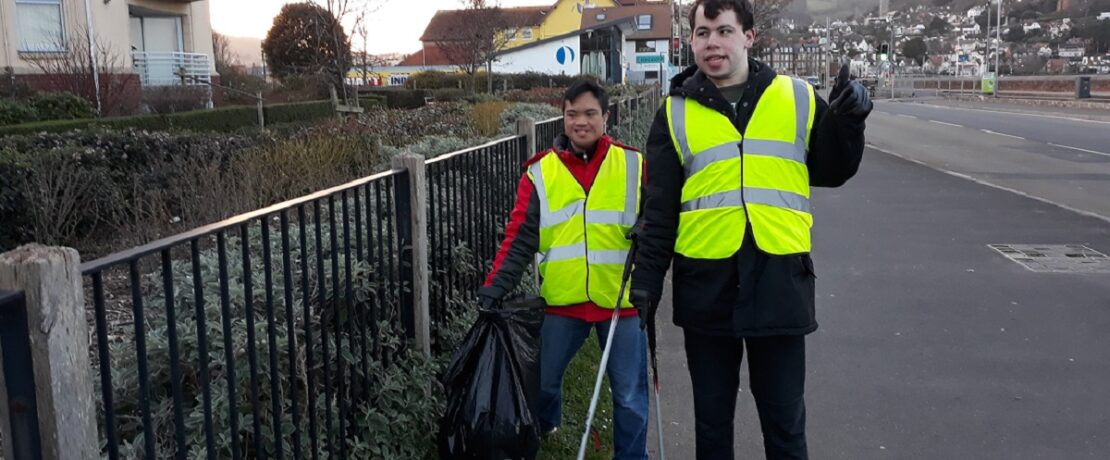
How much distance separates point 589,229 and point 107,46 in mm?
27844

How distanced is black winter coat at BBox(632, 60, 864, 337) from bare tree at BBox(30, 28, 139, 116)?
64.1 feet

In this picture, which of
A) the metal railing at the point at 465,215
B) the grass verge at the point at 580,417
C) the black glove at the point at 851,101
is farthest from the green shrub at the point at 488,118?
the black glove at the point at 851,101

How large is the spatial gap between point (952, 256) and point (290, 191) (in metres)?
6.25

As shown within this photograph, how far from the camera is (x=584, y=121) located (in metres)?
4.21

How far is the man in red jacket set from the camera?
415cm

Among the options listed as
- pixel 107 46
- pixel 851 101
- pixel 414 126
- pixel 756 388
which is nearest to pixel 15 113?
pixel 414 126

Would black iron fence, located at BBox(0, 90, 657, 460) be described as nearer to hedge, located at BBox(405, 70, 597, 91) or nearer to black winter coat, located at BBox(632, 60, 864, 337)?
black winter coat, located at BBox(632, 60, 864, 337)

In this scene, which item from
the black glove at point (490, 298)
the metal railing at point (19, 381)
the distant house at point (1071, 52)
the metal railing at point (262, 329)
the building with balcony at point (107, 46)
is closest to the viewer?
the metal railing at point (19, 381)

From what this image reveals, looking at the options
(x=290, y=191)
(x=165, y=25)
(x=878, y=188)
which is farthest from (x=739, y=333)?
(x=165, y=25)

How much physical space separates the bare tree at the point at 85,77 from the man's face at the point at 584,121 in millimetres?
18725

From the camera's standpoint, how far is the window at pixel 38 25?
83.8ft

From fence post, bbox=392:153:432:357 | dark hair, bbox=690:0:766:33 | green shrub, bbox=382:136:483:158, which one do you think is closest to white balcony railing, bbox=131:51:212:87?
green shrub, bbox=382:136:483:158

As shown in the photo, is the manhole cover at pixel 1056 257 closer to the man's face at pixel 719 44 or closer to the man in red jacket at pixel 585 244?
the man in red jacket at pixel 585 244

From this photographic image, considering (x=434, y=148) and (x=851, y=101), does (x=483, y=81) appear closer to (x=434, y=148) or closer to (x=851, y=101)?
(x=434, y=148)
